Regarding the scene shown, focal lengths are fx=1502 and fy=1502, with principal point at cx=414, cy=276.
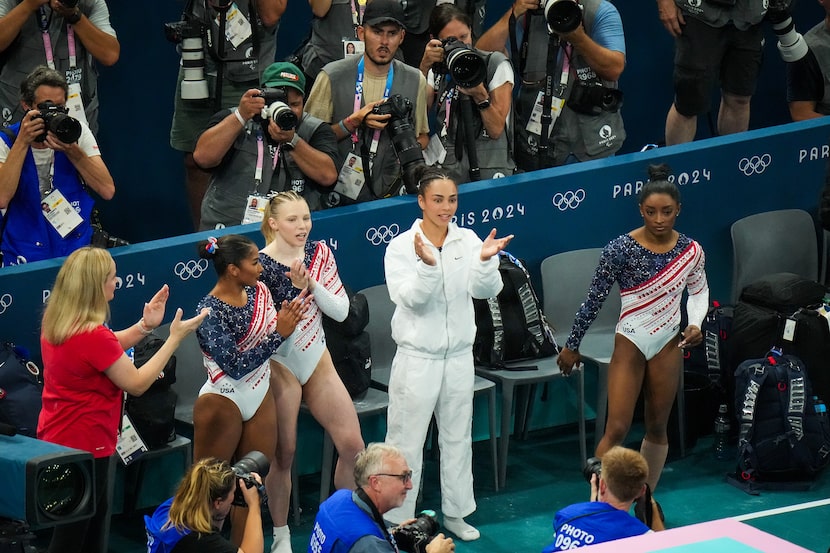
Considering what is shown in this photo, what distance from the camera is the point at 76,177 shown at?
24.9 ft

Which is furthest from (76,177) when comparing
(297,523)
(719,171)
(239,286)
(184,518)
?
(719,171)

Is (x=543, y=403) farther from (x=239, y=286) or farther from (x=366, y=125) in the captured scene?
(x=239, y=286)

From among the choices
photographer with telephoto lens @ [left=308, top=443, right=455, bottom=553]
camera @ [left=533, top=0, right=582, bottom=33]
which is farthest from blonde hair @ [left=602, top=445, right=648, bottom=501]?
camera @ [left=533, top=0, right=582, bottom=33]

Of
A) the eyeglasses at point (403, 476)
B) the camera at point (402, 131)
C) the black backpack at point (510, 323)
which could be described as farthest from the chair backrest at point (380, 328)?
the eyeglasses at point (403, 476)

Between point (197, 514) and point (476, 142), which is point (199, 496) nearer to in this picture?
point (197, 514)

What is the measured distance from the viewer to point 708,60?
930 cm

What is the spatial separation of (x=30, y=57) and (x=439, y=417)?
300 centimetres

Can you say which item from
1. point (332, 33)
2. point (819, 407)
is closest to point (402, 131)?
point (332, 33)

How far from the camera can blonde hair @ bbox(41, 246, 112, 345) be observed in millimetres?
6285

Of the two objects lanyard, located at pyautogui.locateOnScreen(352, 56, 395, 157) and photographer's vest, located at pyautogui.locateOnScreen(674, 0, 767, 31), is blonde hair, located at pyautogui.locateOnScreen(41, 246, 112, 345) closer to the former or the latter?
lanyard, located at pyautogui.locateOnScreen(352, 56, 395, 157)

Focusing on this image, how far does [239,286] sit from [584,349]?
98.1 inches

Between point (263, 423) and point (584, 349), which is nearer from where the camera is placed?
point (263, 423)

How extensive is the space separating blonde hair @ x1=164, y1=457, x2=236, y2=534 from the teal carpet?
179cm

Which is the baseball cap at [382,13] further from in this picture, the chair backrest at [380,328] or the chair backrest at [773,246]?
the chair backrest at [773,246]
